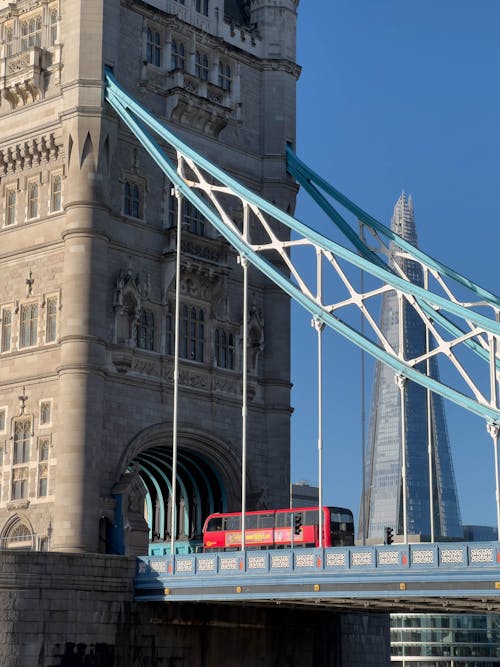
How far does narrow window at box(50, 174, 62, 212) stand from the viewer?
54.1 meters

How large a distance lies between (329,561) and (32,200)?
19.9 metres

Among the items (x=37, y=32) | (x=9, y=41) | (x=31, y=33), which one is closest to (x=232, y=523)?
(x=37, y=32)

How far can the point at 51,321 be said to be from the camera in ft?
175

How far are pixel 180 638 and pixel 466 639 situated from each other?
65930mm

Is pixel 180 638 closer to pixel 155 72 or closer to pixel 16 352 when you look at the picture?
pixel 16 352

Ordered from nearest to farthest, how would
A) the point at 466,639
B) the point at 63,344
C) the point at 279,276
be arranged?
the point at 279,276, the point at 63,344, the point at 466,639

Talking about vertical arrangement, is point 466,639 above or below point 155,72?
below

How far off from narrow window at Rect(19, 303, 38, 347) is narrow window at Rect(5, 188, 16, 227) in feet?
11.6

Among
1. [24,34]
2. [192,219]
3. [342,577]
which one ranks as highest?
[24,34]

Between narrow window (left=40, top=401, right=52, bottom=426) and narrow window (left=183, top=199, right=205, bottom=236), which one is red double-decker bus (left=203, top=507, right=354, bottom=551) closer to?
narrow window (left=40, top=401, right=52, bottom=426)

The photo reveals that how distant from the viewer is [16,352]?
54.1 metres

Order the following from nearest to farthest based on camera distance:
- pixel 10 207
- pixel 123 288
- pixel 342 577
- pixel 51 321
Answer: pixel 342 577, pixel 123 288, pixel 51 321, pixel 10 207

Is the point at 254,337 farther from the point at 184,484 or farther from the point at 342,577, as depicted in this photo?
the point at 342,577

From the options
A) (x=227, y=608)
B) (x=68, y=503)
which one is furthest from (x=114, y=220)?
(x=227, y=608)
